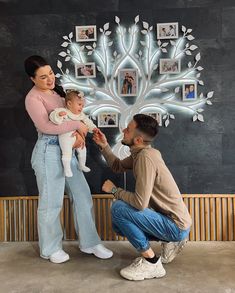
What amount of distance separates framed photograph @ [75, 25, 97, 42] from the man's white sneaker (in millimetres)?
1879

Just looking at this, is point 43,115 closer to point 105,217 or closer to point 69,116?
point 69,116

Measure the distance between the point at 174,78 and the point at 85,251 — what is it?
166 centimetres

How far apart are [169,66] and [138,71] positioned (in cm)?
28

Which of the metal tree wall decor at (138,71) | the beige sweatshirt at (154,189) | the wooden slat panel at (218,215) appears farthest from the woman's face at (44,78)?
the wooden slat panel at (218,215)

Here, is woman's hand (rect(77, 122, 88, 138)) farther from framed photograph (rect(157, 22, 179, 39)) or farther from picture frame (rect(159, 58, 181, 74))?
framed photograph (rect(157, 22, 179, 39))

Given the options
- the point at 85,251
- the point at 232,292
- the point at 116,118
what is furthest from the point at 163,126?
the point at 232,292

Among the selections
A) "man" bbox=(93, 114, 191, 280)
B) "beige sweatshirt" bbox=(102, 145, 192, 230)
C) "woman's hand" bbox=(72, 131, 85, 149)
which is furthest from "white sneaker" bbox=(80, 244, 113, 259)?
"woman's hand" bbox=(72, 131, 85, 149)

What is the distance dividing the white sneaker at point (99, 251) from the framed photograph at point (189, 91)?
4.79 ft

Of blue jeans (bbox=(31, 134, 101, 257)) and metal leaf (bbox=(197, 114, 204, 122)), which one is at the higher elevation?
metal leaf (bbox=(197, 114, 204, 122))

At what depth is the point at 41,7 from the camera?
3322 mm

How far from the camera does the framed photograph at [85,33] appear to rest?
327cm

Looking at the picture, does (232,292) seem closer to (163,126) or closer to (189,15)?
(163,126)

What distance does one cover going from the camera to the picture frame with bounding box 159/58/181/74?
10.6 ft

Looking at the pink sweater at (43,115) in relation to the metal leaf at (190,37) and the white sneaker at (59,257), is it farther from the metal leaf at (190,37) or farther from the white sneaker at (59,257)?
the metal leaf at (190,37)
